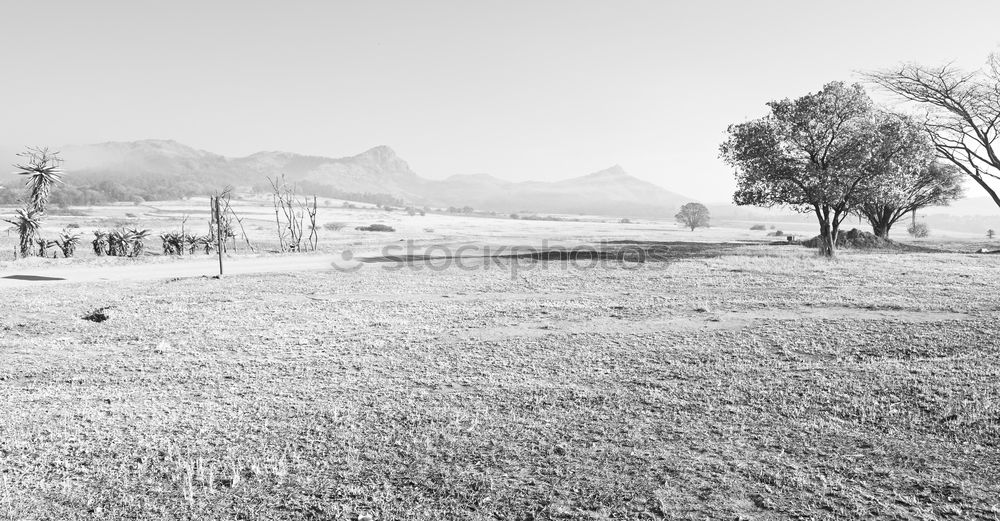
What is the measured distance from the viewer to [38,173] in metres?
23.9

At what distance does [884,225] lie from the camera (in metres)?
39.0

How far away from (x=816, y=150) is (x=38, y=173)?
36.3 meters

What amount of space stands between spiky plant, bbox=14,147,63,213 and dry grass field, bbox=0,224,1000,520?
15544 millimetres

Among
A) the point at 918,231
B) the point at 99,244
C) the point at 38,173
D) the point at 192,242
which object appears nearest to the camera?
the point at 38,173

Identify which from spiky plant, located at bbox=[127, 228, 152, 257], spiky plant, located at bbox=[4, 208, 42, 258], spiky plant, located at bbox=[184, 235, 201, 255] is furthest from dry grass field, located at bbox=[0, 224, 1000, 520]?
spiky plant, located at bbox=[184, 235, 201, 255]

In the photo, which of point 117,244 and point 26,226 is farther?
point 117,244

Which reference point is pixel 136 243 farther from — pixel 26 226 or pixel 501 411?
pixel 501 411

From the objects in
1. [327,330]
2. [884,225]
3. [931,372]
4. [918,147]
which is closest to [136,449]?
[327,330]

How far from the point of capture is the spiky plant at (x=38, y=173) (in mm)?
23719

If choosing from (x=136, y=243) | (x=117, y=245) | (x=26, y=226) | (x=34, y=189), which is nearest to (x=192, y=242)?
(x=136, y=243)

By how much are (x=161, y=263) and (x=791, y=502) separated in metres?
24.1

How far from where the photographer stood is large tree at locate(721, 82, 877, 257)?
83.5ft

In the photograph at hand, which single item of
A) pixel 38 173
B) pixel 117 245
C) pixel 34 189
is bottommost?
pixel 117 245

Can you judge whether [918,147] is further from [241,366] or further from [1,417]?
[1,417]
